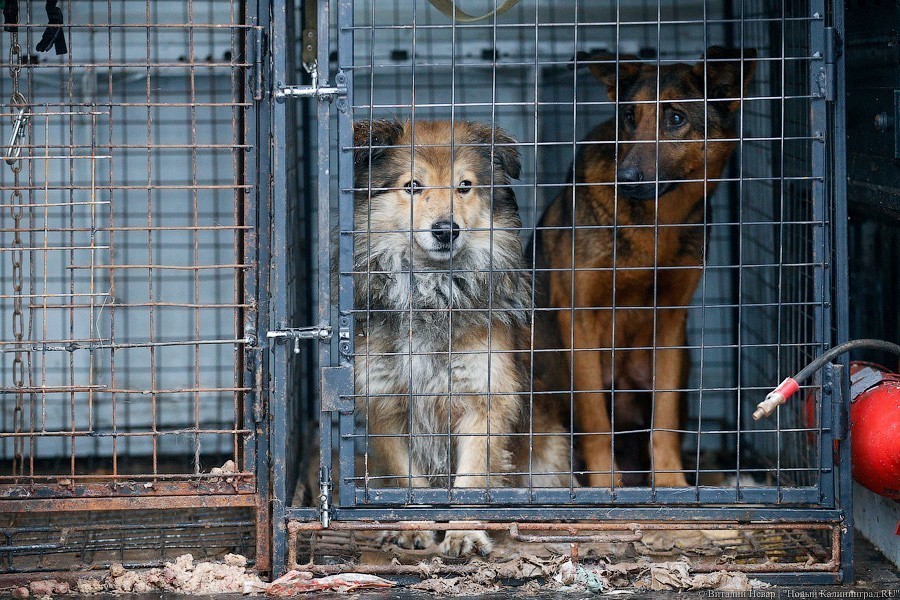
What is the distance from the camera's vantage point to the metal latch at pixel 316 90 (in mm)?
3289

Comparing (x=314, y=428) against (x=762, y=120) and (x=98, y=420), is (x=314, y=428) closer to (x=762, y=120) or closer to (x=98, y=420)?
(x=98, y=420)

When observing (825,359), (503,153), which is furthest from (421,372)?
(825,359)

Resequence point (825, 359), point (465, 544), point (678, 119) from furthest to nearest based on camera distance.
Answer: point (678, 119) < point (465, 544) < point (825, 359)

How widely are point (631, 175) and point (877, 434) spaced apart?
1.26 m

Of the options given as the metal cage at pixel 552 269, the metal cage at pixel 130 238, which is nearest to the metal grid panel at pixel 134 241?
the metal cage at pixel 130 238

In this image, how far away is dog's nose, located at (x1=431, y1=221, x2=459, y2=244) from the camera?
3646 mm

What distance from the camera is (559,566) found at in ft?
11.3

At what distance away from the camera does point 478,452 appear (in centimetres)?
382

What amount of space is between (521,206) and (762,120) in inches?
48.6

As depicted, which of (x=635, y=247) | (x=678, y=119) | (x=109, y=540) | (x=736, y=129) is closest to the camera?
(x=109, y=540)

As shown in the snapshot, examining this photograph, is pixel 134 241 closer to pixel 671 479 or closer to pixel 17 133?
pixel 17 133

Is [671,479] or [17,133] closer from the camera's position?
[17,133]

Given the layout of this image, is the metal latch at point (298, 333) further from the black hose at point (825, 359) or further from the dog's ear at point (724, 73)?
the dog's ear at point (724, 73)

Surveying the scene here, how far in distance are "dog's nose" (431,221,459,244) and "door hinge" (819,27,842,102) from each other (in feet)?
4.28
